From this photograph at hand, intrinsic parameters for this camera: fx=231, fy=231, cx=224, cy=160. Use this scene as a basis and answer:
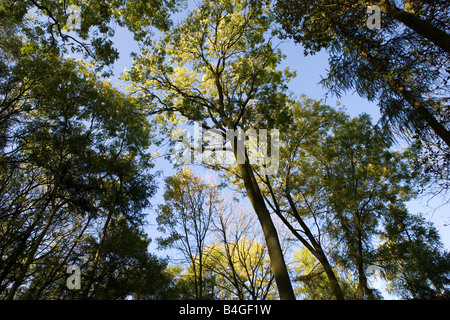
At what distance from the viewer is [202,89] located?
33.0ft

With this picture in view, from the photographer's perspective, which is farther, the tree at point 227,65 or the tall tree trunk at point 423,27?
the tree at point 227,65

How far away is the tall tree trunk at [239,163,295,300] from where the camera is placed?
4.24m

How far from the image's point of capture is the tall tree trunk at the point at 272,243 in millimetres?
4238

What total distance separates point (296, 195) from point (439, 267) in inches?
326

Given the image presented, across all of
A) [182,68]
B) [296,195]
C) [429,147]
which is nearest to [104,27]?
[182,68]

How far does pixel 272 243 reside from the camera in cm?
488

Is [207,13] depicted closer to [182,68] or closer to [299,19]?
[182,68]
